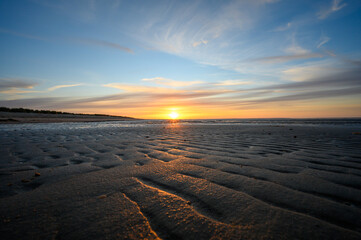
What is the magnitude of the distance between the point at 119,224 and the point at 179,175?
3.62 ft

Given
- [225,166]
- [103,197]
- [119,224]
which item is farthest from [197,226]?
[225,166]

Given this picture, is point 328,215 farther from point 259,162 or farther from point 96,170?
point 96,170

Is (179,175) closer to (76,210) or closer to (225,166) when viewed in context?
(225,166)

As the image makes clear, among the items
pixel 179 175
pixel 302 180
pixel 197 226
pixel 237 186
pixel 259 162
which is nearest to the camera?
pixel 197 226

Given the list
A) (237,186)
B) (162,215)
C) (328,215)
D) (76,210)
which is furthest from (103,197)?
(328,215)

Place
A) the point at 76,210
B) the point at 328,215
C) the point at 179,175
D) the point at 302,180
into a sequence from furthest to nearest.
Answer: the point at 179,175
the point at 302,180
the point at 76,210
the point at 328,215

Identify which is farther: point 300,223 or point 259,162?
point 259,162

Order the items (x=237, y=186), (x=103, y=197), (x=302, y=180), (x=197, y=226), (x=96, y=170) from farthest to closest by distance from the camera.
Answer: (x=96, y=170) < (x=302, y=180) < (x=237, y=186) < (x=103, y=197) < (x=197, y=226)

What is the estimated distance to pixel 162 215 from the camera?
133 cm

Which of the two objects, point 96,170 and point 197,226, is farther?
point 96,170

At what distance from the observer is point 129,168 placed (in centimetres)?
260

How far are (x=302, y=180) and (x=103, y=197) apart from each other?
2.20m

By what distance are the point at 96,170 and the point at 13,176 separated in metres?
0.99

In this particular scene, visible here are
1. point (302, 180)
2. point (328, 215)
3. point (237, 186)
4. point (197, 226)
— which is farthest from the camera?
point (302, 180)
